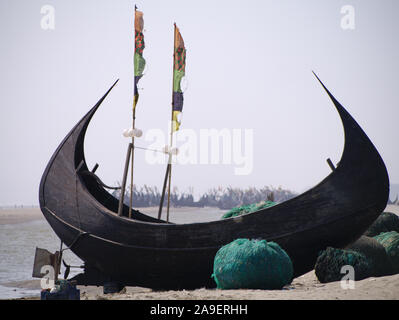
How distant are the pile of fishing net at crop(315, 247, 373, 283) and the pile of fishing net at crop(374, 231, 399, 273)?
134cm

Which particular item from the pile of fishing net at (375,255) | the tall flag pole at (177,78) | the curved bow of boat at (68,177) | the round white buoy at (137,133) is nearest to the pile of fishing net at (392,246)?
the pile of fishing net at (375,255)

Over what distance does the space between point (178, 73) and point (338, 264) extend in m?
5.95

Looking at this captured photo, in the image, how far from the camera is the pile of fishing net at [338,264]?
9891 mm

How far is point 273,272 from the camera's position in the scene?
353 inches

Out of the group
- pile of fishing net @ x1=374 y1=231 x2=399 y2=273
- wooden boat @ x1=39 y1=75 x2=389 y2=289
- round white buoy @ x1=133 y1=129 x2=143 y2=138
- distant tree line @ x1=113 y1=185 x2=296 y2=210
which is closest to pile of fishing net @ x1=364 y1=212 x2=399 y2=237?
pile of fishing net @ x1=374 y1=231 x2=399 y2=273

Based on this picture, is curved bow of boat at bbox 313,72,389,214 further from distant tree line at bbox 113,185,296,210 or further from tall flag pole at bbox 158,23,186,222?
distant tree line at bbox 113,185,296,210

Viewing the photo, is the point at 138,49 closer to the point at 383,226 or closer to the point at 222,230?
the point at 222,230

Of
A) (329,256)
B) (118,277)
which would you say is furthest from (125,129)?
(329,256)

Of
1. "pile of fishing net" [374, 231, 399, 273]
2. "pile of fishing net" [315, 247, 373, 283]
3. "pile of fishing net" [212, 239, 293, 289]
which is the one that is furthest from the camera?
"pile of fishing net" [374, 231, 399, 273]

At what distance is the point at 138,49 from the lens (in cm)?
1270

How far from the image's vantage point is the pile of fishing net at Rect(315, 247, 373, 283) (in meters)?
9.89

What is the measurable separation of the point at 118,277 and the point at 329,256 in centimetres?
441
